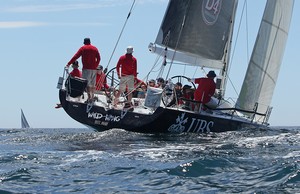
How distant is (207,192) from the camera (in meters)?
7.05

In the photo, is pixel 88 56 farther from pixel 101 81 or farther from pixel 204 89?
pixel 204 89

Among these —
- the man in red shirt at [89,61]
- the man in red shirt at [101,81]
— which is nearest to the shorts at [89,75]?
the man in red shirt at [89,61]

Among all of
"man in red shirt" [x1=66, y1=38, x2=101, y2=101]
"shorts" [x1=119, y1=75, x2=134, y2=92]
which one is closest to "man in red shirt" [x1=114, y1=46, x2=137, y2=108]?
"shorts" [x1=119, y1=75, x2=134, y2=92]

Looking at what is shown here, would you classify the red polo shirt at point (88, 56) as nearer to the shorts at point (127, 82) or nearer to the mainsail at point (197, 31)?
the shorts at point (127, 82)

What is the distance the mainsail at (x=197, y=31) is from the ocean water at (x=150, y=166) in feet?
17.7

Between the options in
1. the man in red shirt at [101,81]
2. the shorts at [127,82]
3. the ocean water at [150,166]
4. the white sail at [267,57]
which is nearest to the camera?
the ocean water at [150,166]

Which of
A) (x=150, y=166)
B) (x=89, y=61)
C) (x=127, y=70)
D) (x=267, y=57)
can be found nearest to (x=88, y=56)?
(x=89, y=61)

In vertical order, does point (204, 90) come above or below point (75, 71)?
above

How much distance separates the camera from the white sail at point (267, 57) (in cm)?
1766

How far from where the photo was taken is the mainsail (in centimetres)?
1755

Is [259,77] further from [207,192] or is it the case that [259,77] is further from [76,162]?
[207,192]

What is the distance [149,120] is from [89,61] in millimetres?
2238

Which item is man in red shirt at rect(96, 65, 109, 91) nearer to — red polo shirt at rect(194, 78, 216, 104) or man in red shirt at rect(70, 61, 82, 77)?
man in red shirt at rect(70, 61, 82, 77)

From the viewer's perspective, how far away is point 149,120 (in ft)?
45.3
